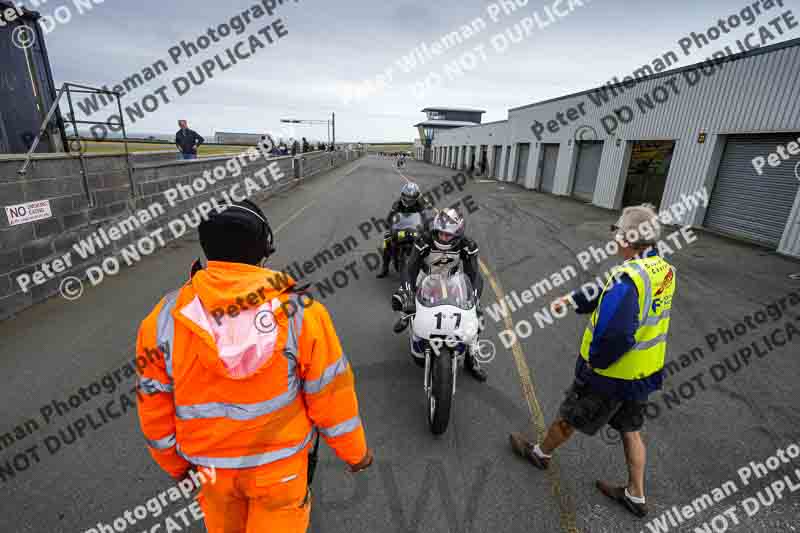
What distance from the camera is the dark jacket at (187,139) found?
1278 cm

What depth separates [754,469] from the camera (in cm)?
317

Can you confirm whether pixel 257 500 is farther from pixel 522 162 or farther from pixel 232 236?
pixel 522 162

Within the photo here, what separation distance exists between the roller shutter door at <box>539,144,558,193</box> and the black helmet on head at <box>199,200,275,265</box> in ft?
75.5

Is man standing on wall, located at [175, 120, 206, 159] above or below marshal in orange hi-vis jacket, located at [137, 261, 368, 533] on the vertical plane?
above

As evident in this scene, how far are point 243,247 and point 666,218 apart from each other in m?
15.7

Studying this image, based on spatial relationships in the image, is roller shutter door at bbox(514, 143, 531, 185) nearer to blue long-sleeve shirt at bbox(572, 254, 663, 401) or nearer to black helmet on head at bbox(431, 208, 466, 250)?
black helmet on head at bbox(431, 208, 466, 250)

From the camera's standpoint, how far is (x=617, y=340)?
93.0 inches

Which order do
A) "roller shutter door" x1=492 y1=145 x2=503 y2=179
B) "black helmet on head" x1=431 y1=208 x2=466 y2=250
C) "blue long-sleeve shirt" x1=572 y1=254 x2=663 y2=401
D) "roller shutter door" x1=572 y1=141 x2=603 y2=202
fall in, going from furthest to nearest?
1. "roller shutter door" x1=492 y1=145 x2=503 y2=179
2. "roller shutter door" x1=572 y1=141 x2=603 y2=202
3. "black helmet on head" x1=431 y1=208 x2=466 y2=250
4. "blue long-sleeve shirt" x1=572 y1=254 x2=663 y2=401

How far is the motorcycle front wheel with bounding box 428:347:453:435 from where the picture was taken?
321 centimetres

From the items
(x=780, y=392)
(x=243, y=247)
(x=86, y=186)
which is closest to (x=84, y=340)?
(x=86, y=186)

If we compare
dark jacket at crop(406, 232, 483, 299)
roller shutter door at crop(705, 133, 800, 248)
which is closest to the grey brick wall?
dark jacket at crop(406, 232, 483, 299)

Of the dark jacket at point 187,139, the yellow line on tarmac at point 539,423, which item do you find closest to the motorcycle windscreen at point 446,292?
the yellow line on tarmac at point 539,423

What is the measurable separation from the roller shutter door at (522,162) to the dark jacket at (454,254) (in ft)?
80.3

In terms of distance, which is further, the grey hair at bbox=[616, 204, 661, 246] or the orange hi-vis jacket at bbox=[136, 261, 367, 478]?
the grey hair at bbox=[616, 204, 661, 246]
